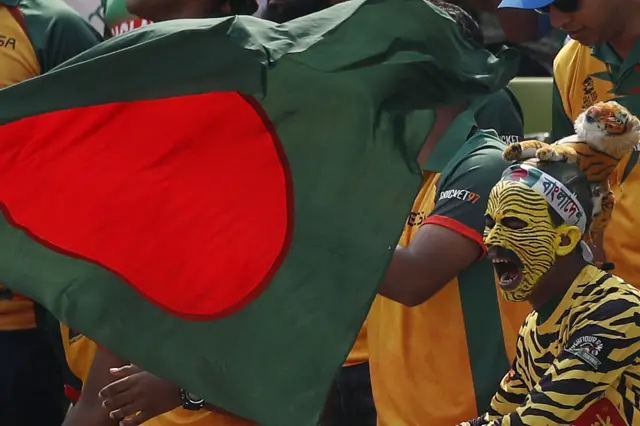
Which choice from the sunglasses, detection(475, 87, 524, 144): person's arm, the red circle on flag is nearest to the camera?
the red circle on flag

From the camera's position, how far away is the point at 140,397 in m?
3.64

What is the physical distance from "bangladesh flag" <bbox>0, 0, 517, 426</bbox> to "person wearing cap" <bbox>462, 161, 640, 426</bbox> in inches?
13.1

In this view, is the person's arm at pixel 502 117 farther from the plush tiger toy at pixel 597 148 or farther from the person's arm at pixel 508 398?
the person's arm at pixel 508 398

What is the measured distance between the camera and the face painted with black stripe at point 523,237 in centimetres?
319

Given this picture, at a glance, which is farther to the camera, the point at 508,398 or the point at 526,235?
the point at 508,398

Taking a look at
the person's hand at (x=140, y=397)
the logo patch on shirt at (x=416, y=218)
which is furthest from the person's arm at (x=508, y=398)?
the person's hand at (x=140, y=397)

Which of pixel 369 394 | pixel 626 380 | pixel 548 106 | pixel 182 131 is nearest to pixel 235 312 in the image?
pixel 182 131

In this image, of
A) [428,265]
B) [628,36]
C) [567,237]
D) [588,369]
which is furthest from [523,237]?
[628,36]

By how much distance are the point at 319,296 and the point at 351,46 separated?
55cm

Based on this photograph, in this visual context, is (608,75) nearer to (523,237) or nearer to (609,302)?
(523,237)

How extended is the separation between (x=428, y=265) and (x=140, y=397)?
89 cm

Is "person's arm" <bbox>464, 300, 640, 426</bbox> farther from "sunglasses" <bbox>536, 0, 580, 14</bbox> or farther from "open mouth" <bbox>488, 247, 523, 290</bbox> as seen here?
"sunglasses" <bbox>536, 0, 580, 14</bbox>

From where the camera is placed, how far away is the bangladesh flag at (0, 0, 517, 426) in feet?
9.31

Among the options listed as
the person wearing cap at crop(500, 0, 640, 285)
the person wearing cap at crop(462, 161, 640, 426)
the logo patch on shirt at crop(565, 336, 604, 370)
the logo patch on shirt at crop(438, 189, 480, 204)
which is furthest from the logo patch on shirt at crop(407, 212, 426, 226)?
the logo patch on shirt at crop(565, 336, 604, 370)
